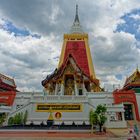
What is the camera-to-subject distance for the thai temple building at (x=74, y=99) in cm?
2444

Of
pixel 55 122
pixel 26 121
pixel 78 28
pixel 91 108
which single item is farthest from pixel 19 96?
pixel 78 28

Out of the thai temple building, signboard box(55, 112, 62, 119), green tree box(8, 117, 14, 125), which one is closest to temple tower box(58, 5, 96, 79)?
the thai temple building

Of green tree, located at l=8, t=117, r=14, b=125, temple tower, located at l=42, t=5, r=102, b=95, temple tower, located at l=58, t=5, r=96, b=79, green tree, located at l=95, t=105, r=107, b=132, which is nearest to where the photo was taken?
green tree, located at l=95, t=105, r=107, b=132

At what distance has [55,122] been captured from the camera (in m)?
24.2

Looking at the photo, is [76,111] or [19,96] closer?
[76,111]

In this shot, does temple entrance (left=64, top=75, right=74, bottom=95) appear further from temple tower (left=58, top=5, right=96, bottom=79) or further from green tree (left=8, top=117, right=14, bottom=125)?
green tree (left=8, top=117, right=14, bottom=125)

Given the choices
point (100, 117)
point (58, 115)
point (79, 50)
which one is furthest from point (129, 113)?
point (79, 50)

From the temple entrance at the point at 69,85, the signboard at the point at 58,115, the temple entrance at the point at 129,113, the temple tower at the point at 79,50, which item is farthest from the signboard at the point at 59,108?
the temple tower at the point at 79,50

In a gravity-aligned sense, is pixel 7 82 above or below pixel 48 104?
above

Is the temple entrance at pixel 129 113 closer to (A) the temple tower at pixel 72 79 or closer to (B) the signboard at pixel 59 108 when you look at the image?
(A) the temple tower at pixel 72 79

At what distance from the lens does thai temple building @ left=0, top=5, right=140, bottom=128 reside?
80.2ft

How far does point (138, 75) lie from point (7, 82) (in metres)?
28.9

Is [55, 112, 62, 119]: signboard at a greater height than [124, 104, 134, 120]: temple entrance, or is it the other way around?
[124, 104, 134, 120]: temple entrance

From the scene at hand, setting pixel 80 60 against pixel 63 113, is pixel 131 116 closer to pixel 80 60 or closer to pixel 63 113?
pixel 63 113
